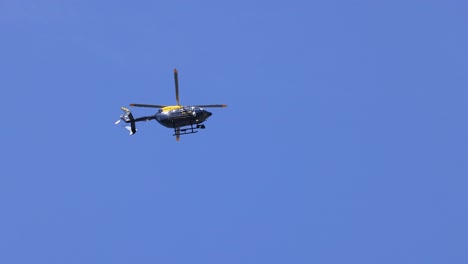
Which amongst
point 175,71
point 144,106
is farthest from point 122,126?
point 175,71

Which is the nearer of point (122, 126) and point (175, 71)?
point (175, 71)

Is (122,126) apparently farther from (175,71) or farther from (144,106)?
(175,71)

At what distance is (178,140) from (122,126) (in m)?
4.12

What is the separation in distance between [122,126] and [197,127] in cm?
580

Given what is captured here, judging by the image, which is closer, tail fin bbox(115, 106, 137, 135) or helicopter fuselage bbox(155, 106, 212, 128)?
helicopter fuselage bbox(155, 106, 212, 128)

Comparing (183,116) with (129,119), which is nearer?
(183,116)

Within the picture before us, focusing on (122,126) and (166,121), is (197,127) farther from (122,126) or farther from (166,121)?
(122,126)

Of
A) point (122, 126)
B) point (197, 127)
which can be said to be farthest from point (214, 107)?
point (122, 126)

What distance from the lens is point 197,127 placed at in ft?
187

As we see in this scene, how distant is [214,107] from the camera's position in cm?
5794

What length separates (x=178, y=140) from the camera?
5866 centimetres

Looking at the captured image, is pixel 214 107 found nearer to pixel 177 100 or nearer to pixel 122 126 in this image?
pixel 177 100

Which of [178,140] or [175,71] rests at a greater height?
[175,71]

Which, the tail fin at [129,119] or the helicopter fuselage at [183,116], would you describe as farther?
the tail fin at [129,119]
